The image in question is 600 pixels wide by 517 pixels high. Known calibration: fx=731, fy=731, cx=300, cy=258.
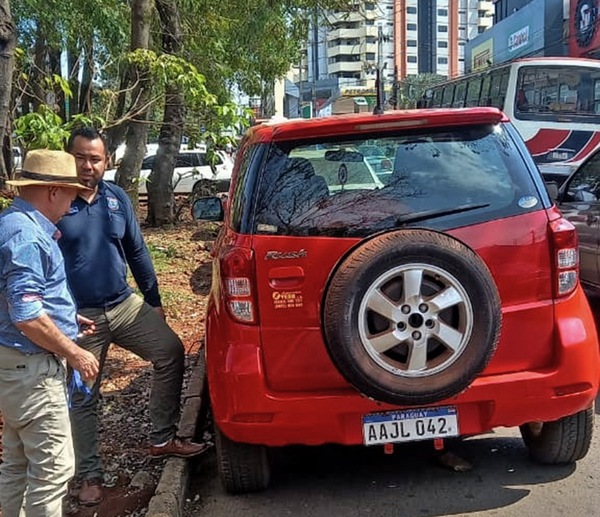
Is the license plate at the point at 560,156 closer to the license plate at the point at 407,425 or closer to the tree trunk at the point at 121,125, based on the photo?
the tree trunk at the point at 121,125

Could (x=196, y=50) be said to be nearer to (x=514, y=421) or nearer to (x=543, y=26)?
(x=514, y=421)

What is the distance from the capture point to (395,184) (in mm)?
3555

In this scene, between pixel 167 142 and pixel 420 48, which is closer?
pixel 167 142

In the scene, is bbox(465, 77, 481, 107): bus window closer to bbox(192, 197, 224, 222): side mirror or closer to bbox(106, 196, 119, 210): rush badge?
bbox(192, 197, 224, 222): side mirror

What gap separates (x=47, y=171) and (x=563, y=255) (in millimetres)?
2364

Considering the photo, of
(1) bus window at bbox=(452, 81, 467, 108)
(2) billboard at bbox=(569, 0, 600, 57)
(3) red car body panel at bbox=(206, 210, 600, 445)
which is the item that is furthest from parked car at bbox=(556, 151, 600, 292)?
(2) billboard at bbox=(569, 0, 600, 57)

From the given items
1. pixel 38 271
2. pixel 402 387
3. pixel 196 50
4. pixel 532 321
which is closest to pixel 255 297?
pixel 402 387

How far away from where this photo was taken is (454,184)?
3.51 metres

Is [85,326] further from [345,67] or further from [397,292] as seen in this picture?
[345,67]

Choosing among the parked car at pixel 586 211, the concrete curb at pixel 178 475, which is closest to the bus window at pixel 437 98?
the parked car at pixel 586 211

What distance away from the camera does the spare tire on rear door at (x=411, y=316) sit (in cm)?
320

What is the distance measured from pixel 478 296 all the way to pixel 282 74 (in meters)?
14.5

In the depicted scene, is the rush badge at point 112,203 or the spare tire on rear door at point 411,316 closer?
the spare tire on rear door at point 411,316

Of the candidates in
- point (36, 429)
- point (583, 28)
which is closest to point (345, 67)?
point (583, 28)
